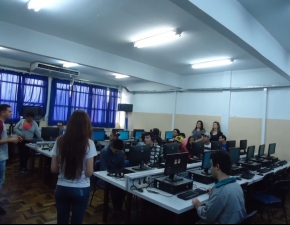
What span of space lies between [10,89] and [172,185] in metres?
6.36

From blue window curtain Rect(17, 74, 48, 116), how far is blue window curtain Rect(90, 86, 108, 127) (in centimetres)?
187

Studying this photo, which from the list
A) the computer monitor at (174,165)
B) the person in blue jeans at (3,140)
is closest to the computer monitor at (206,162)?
the computer monitor at (174,165)

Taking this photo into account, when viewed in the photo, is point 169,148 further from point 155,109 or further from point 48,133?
point 155,109

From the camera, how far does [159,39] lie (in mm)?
4051

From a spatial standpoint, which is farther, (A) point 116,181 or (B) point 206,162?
(B) point 206,162

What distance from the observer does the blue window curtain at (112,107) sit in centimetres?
920

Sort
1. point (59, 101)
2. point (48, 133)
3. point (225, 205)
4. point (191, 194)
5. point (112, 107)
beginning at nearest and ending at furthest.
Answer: point (225, 205)
point (191, 194)
point (48, 133)
point (59, 101)
point (112, 107)

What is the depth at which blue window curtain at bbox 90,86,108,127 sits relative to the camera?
8.67m

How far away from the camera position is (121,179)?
2848 mm

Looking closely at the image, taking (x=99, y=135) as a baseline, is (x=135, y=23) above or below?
above

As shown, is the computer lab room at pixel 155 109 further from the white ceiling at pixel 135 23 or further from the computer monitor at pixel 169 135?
the computer monitor at pixel 169 135

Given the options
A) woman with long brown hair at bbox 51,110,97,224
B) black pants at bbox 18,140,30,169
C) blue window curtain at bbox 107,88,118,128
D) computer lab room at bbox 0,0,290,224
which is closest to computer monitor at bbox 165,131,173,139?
computer lab room at bbox 0,0,290,224

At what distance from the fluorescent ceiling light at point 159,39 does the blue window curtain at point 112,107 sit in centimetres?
506

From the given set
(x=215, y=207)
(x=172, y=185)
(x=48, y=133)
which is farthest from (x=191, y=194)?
(x=48, y=133)
